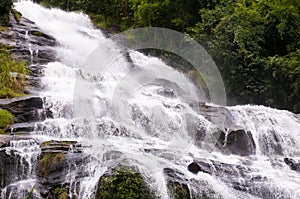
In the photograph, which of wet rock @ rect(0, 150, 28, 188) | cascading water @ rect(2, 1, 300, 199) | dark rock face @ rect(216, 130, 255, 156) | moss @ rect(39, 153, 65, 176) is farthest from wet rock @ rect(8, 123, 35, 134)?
dark rock face @ rect(216, 130, 255, 156)

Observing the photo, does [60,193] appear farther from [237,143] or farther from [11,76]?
[11,76]

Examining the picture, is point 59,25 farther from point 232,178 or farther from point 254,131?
point 232,178

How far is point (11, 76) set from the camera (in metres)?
12.6

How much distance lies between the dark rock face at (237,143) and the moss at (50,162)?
188 inches

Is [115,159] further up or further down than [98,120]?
further down

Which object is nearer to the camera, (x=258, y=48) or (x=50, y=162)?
(x=50, y=162)

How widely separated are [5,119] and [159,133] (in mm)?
4311

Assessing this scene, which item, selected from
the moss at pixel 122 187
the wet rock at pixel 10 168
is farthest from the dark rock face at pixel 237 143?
the wet rock at pixel 10 168

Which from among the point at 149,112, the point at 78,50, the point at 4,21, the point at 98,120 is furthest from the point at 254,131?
the point at 4,21

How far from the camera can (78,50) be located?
18.5 meters

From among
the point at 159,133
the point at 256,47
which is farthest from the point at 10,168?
the point at 256,47

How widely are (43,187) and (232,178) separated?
4.07m

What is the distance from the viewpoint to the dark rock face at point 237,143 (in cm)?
1076

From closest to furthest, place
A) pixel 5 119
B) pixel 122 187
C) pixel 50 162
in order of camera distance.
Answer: pixel 122 187 → pixel 50 162 → pixel 5 119
